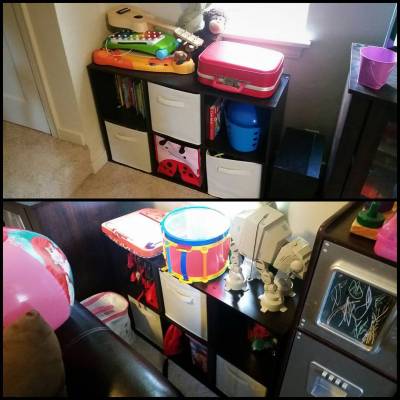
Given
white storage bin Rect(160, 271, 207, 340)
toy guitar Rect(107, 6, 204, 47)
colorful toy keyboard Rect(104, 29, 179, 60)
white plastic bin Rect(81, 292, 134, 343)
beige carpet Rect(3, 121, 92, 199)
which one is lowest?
white plastic bin Rect(81, 292, 134, 343)

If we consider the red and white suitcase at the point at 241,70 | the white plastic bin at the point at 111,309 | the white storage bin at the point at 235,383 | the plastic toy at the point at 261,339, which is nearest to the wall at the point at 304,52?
the red and white suitcase at the point at 241,70

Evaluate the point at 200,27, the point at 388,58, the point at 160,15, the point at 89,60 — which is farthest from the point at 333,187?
the point at 89,60

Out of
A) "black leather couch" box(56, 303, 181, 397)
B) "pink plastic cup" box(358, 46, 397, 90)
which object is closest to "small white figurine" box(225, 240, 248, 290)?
"black leather couch" box(56, 303, 181, 397)

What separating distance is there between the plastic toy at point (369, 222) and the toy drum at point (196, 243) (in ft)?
1.47

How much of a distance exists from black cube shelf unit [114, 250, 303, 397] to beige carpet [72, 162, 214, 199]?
41 centimetres

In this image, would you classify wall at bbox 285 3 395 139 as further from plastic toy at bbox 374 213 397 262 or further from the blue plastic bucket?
plastic toy at bbox 374 213 397 262

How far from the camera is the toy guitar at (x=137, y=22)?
1591 mm

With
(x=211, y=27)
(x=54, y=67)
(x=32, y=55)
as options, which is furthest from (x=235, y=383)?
(x=32, y=55)

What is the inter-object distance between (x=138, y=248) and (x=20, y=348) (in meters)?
0.60

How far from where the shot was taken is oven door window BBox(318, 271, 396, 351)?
880 mm

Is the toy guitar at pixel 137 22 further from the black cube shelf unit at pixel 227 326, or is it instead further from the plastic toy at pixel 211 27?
the black cube shelf unit at pixel 227 326

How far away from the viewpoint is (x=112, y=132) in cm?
191

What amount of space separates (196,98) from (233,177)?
0.41 m

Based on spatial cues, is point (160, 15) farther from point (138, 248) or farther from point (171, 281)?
point (171, 281)
